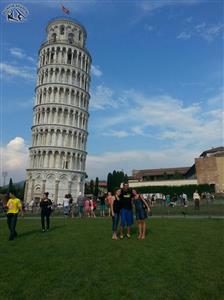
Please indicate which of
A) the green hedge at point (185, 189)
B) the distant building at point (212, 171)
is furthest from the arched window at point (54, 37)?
the distant building at point (212, 171)

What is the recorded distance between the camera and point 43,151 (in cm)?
7050

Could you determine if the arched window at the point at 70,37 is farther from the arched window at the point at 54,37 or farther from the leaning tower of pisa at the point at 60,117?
the arched window at the point at 54,37

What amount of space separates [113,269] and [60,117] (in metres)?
66.1

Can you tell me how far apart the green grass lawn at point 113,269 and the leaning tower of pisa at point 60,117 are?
59.1 m

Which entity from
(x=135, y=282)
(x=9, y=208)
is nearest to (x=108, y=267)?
(x=135, y=282)

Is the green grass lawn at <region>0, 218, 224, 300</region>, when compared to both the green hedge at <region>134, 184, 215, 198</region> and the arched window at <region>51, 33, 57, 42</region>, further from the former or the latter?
the arched window at <region>51, 33, 57, 42</region>

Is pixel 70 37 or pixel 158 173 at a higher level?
pixel 70 37

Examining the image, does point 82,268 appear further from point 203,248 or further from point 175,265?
point 203,248

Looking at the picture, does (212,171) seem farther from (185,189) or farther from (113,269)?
(113,269)

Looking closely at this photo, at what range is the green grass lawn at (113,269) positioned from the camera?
5.95 metres

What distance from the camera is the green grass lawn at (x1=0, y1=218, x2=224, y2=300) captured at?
595 centimetres

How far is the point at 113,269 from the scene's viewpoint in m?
7.41

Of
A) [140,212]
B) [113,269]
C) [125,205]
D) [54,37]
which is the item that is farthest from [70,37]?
[113,269]

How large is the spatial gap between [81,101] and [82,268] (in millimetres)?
69832
